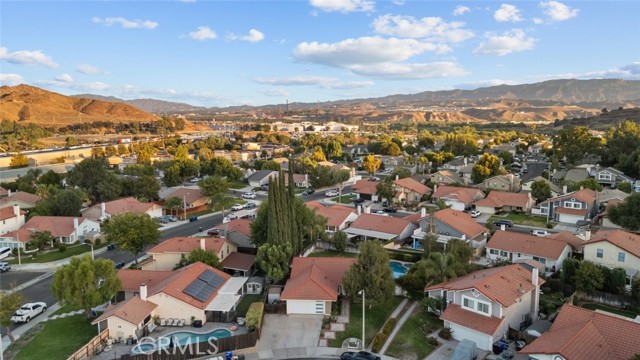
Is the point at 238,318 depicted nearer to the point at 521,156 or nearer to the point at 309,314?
the point at 309,314

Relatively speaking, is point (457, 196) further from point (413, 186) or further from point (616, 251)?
point (616, 251)

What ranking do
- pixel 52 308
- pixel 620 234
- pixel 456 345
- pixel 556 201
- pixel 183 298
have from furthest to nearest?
pixel 556 201, pixel 620 234, pixel 52 308, pixel 183 298, pixel 456 345

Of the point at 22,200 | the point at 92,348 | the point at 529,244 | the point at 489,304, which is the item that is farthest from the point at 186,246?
the point at 22,200

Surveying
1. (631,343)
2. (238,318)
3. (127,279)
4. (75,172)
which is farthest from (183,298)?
(75,172)

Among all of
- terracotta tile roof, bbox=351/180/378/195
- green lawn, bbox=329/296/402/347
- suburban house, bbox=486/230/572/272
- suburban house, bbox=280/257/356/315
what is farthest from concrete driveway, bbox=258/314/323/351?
terracotta tile roof, bbox=351/180/378/195

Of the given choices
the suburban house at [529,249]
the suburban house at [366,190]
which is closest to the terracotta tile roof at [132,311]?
the suburban house at [529,249]

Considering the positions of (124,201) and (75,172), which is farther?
(75,172)

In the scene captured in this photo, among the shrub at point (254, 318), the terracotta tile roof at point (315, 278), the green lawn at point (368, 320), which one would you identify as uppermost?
the terracotta tile roof at point (315, 278)

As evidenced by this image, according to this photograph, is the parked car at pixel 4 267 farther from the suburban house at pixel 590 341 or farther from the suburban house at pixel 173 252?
the suburban house at pixel 590 341

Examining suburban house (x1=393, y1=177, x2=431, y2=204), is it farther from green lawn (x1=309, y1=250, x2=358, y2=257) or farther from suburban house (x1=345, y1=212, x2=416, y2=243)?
green lawn (x1=309, y1=250, x2=358, y2=257)
